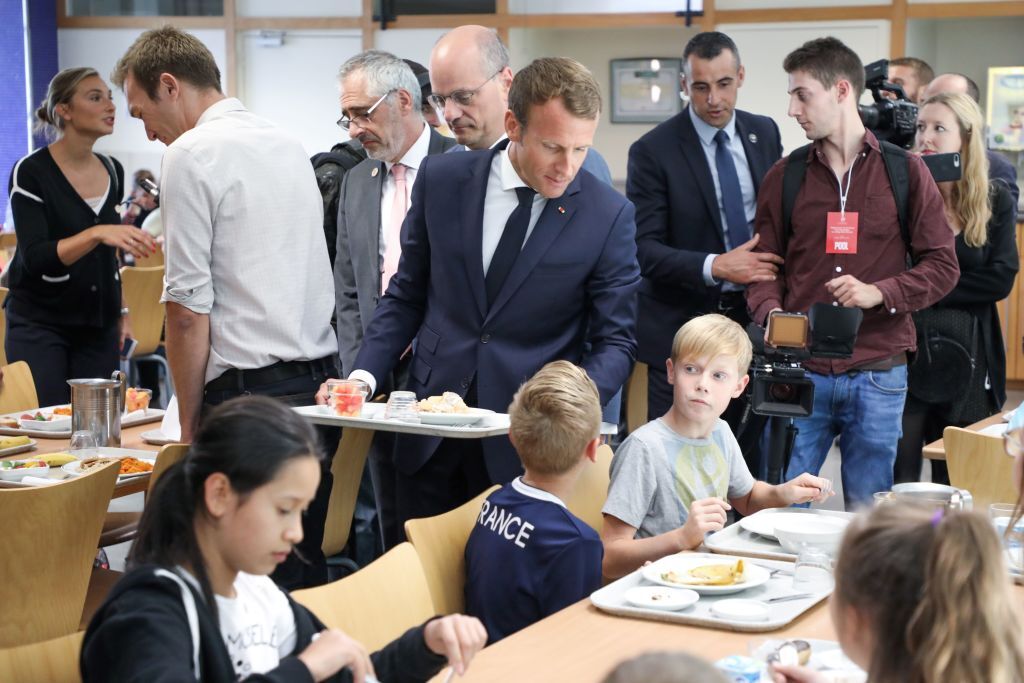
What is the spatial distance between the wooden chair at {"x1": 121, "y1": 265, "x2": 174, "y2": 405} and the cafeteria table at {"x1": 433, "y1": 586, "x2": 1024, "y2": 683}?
5.19 metres

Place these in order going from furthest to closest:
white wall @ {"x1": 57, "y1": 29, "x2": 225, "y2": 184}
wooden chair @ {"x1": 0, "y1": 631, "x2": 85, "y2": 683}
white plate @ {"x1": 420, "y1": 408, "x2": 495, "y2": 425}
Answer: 1. white wall @ {"x1": 57, "y1": 29, "x2": 225, "y2": 184}
2. white plate @ {"x1": 420, "y1": 408, "x2": 495, "y2": 425}
3. wooden chair @ {"x1": 0, "y1": 631, "x2": 85, "y2": 683}

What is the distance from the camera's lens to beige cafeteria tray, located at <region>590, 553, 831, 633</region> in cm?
205

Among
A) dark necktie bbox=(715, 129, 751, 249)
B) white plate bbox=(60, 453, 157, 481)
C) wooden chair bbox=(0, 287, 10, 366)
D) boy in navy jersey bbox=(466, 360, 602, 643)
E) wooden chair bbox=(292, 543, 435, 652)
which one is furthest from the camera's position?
wooden chair bbox=(0, 287, 10, 366)

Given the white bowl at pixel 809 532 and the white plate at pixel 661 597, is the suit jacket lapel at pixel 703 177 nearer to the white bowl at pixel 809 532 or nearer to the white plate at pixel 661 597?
the white bowl at pixel 809 532

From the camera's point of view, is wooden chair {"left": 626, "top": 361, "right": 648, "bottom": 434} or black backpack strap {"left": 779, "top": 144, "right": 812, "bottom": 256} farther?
wooden chair {"left": 626, "top": 361, "right": 648, "bottom": 434}

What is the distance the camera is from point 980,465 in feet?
10.5

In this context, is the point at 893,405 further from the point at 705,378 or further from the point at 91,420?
the point at 91,420

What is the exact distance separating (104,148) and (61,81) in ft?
22.5

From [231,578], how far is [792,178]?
8.60 feet

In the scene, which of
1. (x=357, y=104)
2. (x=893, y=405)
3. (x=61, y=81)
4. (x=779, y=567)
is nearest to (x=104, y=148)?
(x=61, y=81)

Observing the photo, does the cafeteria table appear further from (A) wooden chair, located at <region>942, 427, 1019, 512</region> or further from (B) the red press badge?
(B) the red press badge

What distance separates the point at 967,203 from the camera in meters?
4.33

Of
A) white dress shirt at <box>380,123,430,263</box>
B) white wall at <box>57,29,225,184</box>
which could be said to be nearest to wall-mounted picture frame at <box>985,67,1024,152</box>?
white wall at <box>57,29,225,184</box>

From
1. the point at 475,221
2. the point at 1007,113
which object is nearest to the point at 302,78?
the point at 1007,113
